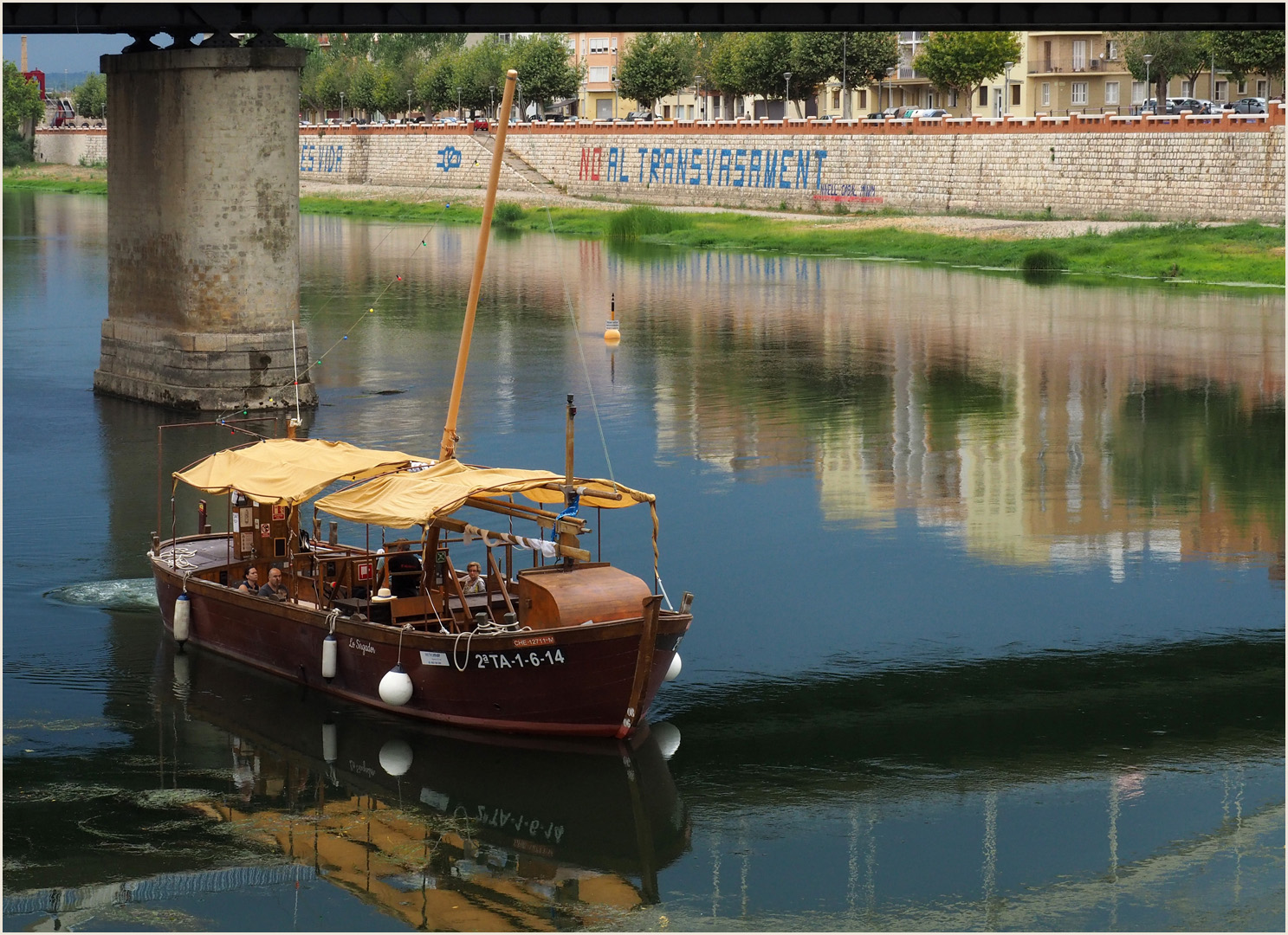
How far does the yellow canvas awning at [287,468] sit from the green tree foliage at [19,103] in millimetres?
171022

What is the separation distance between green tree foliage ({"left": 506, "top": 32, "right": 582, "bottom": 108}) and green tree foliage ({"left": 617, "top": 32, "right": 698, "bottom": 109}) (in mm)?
5893

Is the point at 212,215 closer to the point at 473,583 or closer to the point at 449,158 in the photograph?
the point at 473,583

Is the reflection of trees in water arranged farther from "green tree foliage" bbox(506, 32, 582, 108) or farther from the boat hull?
"green tree foliage" bbox(506, 32, 582, 108)

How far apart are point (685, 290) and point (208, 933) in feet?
173

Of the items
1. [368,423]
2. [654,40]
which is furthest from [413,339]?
[654,40]

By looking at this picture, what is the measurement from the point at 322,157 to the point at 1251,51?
249ft

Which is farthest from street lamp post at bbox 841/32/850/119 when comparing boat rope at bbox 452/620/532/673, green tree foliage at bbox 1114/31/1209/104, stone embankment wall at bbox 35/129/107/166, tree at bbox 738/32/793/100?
boat rope at bbox 452/620/532/673

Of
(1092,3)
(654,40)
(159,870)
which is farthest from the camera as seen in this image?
(654,40)

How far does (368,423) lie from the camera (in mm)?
38500

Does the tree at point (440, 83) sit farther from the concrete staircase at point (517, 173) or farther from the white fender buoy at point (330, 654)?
the white fender buoy at point (330, 654)

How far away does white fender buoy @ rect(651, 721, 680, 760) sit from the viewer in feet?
64.1

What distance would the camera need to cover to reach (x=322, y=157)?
139250 mm

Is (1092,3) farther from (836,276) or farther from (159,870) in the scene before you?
(836,276)

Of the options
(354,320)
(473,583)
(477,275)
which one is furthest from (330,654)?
(354,320)
